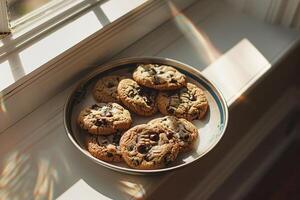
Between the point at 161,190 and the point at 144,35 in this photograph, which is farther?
the point at 144,35

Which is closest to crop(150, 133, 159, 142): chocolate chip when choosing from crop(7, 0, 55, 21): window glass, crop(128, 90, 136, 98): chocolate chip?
crop(128, 90, 136, 98): chocolate chip

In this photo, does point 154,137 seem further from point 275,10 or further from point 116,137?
point 275,10

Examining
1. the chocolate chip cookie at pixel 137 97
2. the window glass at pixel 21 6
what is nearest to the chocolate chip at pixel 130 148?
the chocolate chip cookie at pixel 137 97

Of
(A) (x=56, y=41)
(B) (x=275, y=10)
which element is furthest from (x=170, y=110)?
(B) (x=275, y=10)

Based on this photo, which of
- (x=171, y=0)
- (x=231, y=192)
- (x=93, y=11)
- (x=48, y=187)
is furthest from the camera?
(x=231, y=192)

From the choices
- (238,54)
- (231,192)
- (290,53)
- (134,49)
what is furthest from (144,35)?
(231,192)

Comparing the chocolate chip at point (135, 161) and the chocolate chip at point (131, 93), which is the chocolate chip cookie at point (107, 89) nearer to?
the chocolate chip at point (131, 93)

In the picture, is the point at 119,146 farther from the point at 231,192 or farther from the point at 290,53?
the point at 231,192
